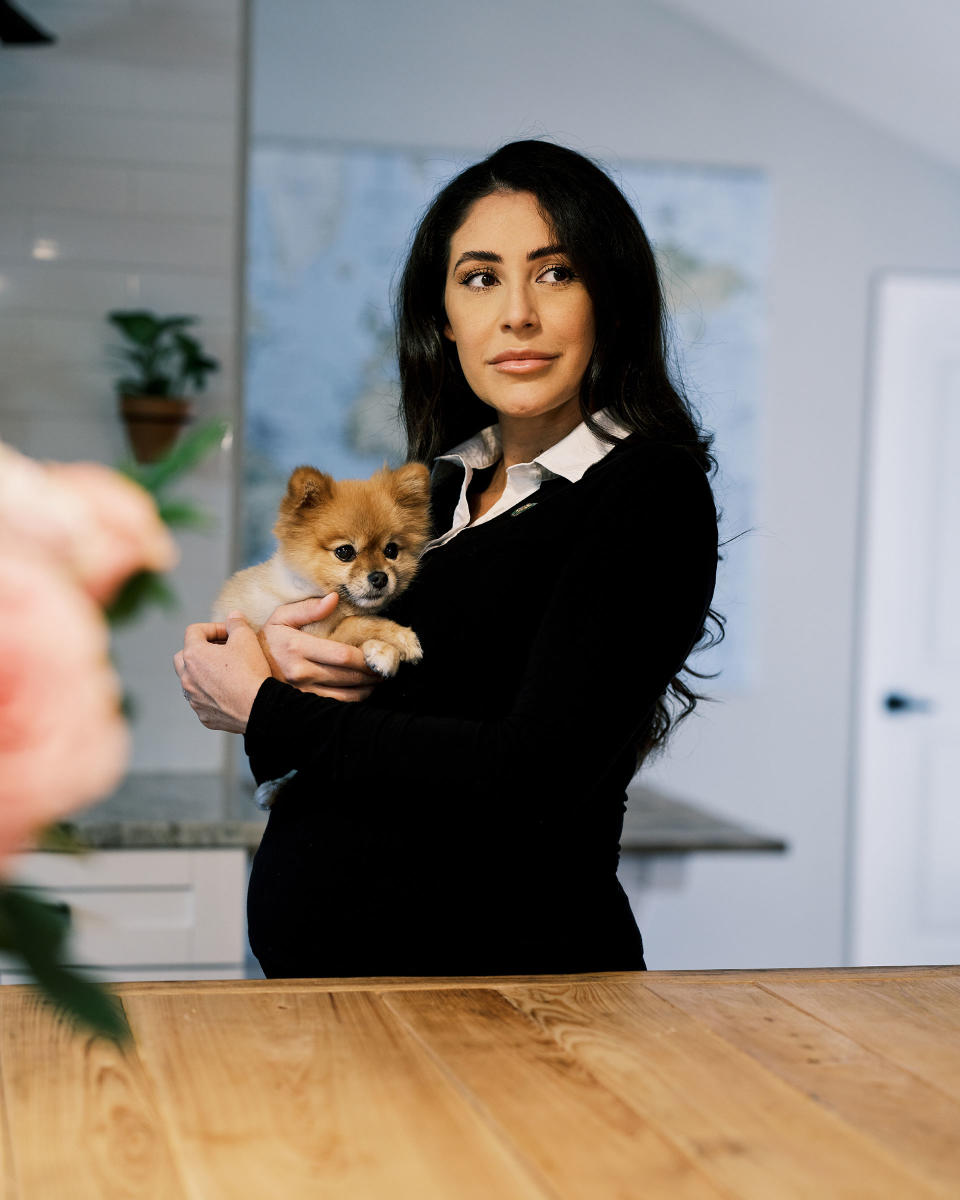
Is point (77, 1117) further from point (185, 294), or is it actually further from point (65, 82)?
point (65, 82)

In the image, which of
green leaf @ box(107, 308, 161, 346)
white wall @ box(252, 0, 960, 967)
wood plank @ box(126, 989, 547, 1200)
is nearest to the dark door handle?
white wall @ box(252, 0, 960, 967)

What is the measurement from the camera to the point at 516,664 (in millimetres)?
1340

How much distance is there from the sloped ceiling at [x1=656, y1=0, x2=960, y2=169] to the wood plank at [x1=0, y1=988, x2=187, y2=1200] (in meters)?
3.26

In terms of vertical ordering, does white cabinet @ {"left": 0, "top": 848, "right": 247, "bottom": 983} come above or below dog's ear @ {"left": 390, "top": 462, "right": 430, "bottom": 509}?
below

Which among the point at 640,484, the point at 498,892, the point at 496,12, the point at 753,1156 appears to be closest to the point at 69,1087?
the point at 753,1156

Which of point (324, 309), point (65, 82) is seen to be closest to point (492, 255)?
point (65, 82)

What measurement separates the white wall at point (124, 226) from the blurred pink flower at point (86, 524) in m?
2.09

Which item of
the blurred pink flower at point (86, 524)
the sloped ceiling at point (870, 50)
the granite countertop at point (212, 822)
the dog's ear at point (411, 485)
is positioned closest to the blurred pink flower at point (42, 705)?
the blurred pink flower at point (86, 524)

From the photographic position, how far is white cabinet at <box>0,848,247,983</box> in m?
2.26

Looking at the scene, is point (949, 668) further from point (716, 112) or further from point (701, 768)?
point (716, 112)

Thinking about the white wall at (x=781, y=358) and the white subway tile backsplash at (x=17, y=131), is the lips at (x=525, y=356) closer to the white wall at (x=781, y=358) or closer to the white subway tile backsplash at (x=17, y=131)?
the white subway tile backsplash at (x=17, y=131)

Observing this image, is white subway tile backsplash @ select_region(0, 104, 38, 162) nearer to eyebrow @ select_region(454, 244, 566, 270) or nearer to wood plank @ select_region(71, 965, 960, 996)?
eyebrow @ select_region(454, 244, 566, 270)

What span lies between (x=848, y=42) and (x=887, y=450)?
118cm

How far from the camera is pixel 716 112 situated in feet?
12.9
